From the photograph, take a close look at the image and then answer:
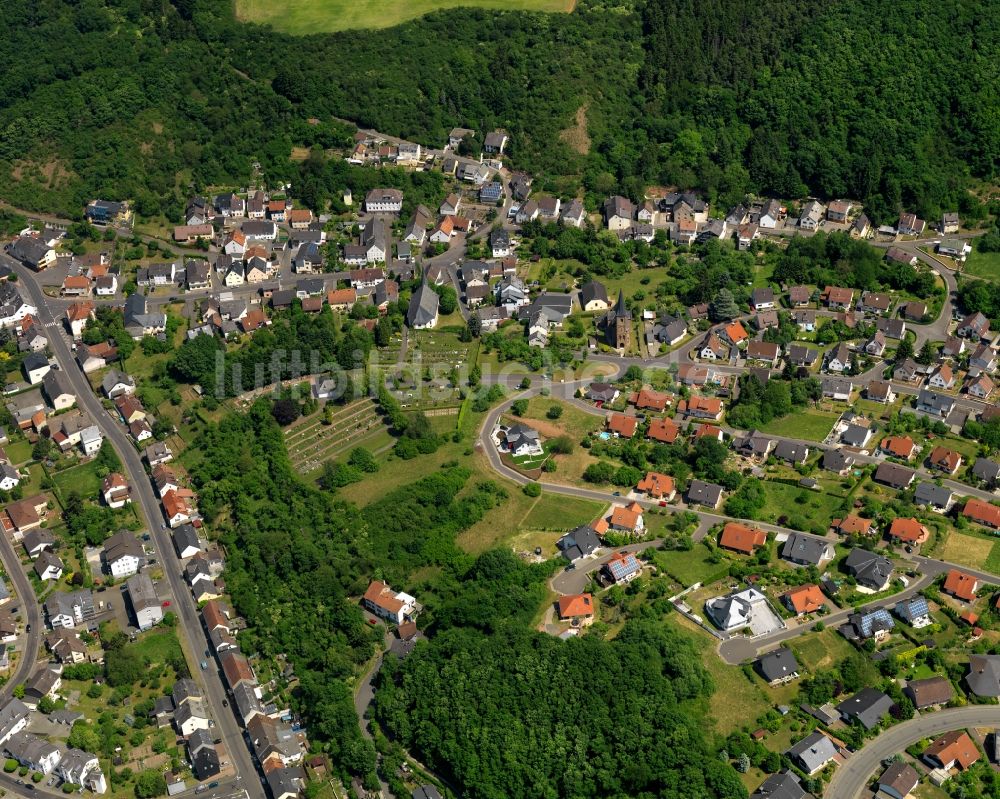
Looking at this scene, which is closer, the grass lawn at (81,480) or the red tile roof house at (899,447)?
the red tile roof house at (899,447)

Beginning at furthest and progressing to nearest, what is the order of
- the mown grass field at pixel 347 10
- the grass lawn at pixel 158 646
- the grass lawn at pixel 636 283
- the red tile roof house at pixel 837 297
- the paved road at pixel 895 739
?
the mown grass field at pixel 347 10 → the grass lawn at pixel 636 283 → the red tile roof house at pixel 837 297 → the grass lawn at pixel 158 646 → the paved road at pixel 895 739

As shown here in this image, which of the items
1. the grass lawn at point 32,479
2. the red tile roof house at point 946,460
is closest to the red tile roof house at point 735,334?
the red tile roof house at point 946,460

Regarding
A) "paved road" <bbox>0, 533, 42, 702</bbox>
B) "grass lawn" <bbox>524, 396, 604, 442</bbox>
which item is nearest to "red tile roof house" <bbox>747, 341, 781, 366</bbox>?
"grass lawn" <bbox>524, 396, 604, 442</bbox>

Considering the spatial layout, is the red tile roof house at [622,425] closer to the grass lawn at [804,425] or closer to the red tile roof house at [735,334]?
the grass lawn at [804,425]

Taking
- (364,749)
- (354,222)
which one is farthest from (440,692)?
(354,222)

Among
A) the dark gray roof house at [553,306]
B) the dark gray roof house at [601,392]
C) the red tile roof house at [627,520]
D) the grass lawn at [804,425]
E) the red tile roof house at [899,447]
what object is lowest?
the red tile roof house at [627,520]

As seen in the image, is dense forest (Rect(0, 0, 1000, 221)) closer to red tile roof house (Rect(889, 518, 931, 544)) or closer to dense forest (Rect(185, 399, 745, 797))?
dense forest (Rect(185, 399, 745, 797))
